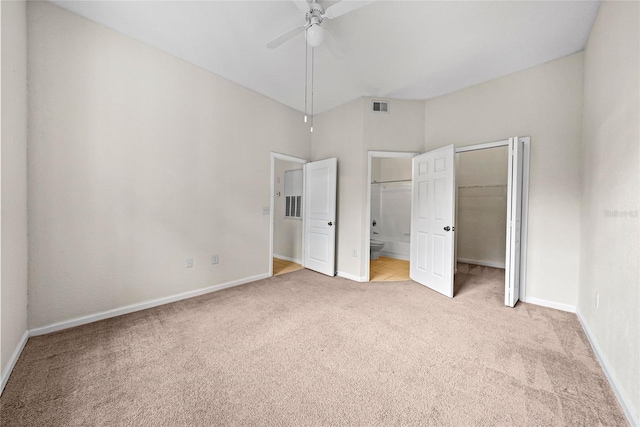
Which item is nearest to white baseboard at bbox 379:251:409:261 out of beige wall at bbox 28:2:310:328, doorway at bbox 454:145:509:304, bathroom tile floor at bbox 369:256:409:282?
bathroom tile floor at bbox 369:256:409:282

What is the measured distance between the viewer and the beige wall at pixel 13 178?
162 cm

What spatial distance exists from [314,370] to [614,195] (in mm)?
2459

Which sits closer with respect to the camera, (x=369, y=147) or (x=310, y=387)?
(x=310, y=387)

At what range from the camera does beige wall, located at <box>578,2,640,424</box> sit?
56.7 inches

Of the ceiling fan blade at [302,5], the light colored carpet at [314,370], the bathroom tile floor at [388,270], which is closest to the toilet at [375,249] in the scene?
the bathroom tile floor at [388,270]

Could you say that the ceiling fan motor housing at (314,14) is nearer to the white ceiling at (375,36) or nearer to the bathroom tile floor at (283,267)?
the white ceiling at (375,36)

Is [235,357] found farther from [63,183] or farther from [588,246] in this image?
[588,246]

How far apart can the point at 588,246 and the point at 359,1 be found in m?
3.00

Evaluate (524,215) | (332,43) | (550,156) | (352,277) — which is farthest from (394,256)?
(332,43)

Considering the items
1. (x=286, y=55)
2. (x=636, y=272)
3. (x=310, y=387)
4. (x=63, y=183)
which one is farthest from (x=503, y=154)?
(x=63, y=183)

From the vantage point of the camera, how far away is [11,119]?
5.72ft

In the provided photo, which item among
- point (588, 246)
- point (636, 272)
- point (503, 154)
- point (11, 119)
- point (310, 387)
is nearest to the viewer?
point (636, 272)

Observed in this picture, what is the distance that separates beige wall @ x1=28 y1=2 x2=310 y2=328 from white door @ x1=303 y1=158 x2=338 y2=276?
1.21 m

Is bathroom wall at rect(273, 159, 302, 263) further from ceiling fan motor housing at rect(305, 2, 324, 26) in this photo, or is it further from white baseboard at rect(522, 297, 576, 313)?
white baseboard at rect(522, 297, 576, 313)
